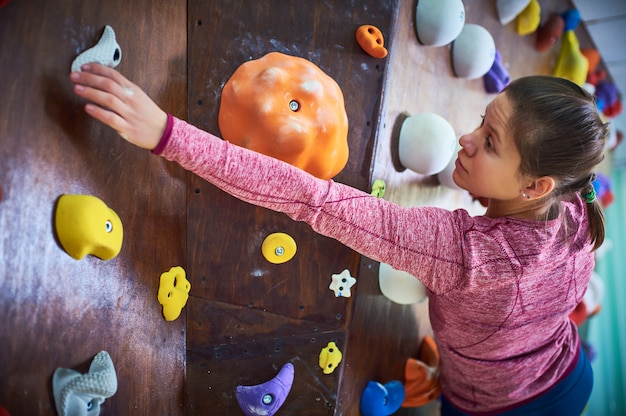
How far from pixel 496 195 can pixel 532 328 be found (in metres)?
0.30

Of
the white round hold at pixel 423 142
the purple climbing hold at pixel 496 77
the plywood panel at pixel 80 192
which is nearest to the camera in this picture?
the plywood panel at pixel 80 192

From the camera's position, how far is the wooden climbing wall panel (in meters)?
1.05

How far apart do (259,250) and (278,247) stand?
36 mm

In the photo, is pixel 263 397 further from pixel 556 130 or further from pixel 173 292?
pixel 556 130

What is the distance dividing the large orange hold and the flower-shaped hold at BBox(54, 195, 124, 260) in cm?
26

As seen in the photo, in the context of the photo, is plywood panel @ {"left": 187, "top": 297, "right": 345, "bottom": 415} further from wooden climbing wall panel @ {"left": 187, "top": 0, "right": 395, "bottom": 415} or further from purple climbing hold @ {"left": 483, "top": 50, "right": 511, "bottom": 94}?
purple climbing hold @ {"left": 483, "top": 50, "right": 511, "bottom": 94}

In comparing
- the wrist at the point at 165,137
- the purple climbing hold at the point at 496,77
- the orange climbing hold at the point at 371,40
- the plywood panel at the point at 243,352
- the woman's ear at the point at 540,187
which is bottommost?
the plywood panel at the point at 243,352

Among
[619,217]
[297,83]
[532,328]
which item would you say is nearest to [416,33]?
[297,83]

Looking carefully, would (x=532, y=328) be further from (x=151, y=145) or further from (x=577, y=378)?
(x=151, y=145)

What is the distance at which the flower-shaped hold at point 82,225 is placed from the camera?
85cm

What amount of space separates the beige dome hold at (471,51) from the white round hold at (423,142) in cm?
25

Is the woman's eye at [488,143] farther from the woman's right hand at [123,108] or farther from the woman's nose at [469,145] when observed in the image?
the woman's right hand at [123,108]

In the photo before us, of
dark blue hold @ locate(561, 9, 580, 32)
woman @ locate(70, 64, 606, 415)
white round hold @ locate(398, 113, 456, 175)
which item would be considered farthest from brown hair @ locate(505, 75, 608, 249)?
dark blue hold @ locate(561, 9, 580, 32)

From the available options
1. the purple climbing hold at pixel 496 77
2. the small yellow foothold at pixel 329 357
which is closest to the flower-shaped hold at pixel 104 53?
the small yellow foothold at pixel 329 357
